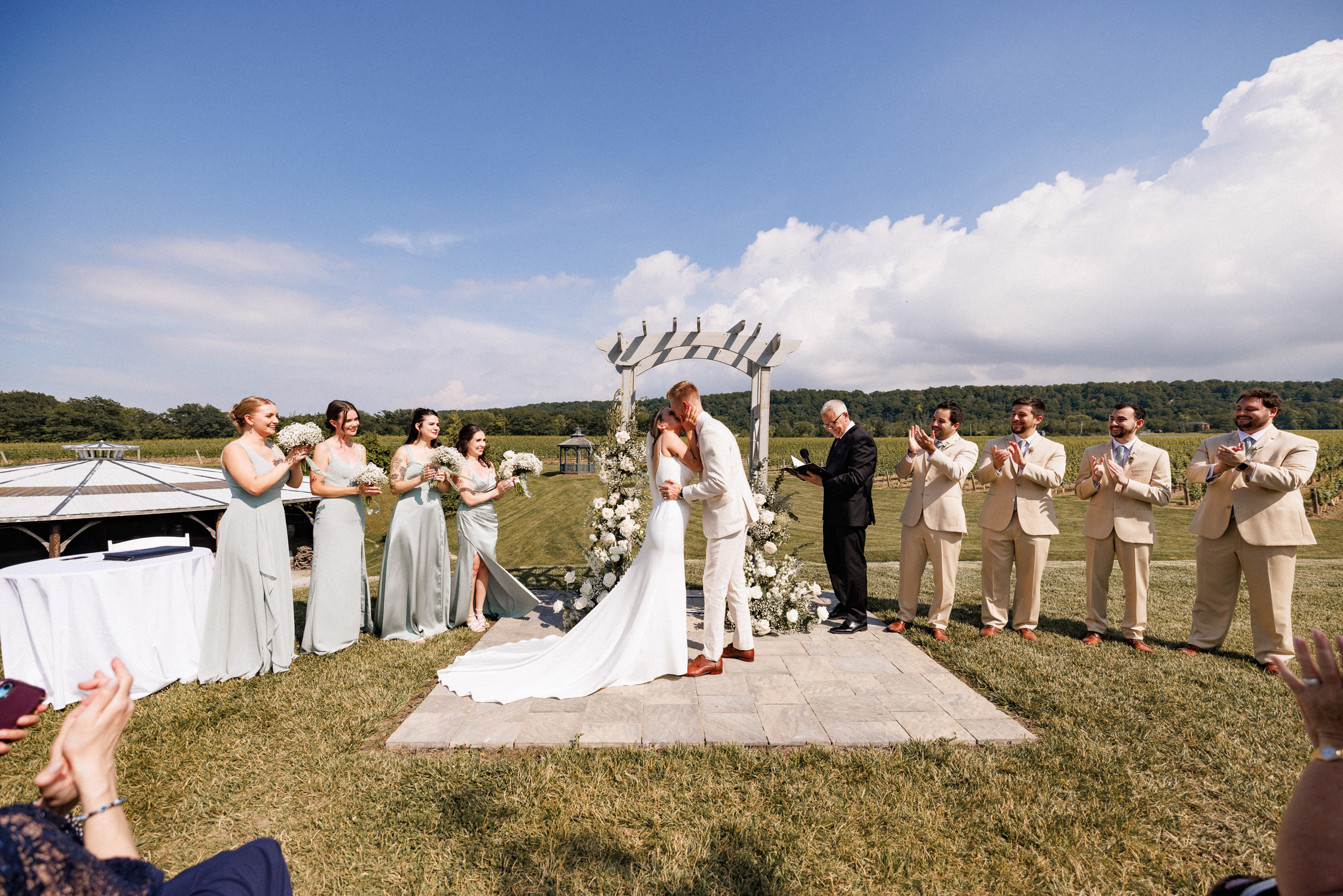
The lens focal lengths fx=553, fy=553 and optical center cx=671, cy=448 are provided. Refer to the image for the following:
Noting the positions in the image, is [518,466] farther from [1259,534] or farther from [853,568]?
[1259,534]

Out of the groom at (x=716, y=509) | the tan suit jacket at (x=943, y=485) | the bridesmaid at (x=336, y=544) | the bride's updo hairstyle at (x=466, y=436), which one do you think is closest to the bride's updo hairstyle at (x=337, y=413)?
the bridesmaid at (x=336, y=544)

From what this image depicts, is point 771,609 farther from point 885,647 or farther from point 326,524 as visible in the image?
point 326,524

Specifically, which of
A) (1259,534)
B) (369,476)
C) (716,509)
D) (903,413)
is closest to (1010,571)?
(1259,534)

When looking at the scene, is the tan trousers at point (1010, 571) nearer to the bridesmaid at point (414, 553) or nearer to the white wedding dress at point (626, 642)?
the white wedding dress at point (626, 642)

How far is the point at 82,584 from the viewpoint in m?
4.09

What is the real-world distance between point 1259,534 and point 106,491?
15.0 metres

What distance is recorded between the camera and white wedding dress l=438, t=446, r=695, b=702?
4402mm

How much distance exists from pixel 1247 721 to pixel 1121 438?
269 cm

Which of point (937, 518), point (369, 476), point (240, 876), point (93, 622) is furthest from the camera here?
point (937, 518)

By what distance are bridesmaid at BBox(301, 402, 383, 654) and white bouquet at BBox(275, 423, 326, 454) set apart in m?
0.22

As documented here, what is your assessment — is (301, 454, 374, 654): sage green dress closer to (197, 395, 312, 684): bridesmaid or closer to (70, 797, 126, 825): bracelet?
(197, 395, 312, 684): bridesmaid

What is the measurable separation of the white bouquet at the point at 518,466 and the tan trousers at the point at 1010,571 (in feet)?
15.7

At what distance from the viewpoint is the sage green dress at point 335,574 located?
205 inches

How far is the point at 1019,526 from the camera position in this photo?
5566 millimetres
